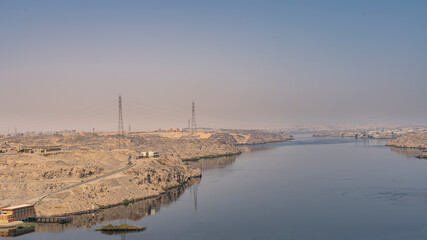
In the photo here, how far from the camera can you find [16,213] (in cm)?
4781

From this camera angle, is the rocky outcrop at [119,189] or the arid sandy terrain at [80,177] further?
the arid sandy terrain at [80,177]

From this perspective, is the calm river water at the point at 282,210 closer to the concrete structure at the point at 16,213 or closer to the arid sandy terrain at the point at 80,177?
the concrete structure at the point at 16,213

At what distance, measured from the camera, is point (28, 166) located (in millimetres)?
67062

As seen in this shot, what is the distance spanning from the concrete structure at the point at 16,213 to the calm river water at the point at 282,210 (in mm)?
3120

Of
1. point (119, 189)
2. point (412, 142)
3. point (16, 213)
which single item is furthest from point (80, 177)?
point (412, 142)

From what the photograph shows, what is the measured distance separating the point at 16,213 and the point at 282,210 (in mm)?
31461

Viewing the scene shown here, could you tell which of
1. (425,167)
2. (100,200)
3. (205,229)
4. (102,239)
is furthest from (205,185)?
(425,167)

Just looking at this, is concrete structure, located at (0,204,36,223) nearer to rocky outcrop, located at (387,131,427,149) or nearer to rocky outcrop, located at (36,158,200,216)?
rocky outcrop, located at (36,158,200,216)

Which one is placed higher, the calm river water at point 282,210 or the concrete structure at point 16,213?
the concrete structure at point 16,213

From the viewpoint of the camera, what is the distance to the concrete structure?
47.3 m

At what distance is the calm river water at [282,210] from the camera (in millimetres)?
44438

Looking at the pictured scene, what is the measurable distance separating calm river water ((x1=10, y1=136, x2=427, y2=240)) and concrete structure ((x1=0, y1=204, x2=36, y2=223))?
3120mm

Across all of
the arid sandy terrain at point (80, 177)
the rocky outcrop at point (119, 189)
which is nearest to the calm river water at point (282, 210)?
the rocky outcrop at point (119, 189)

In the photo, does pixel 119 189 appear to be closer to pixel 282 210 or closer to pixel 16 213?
pixel 16 213
